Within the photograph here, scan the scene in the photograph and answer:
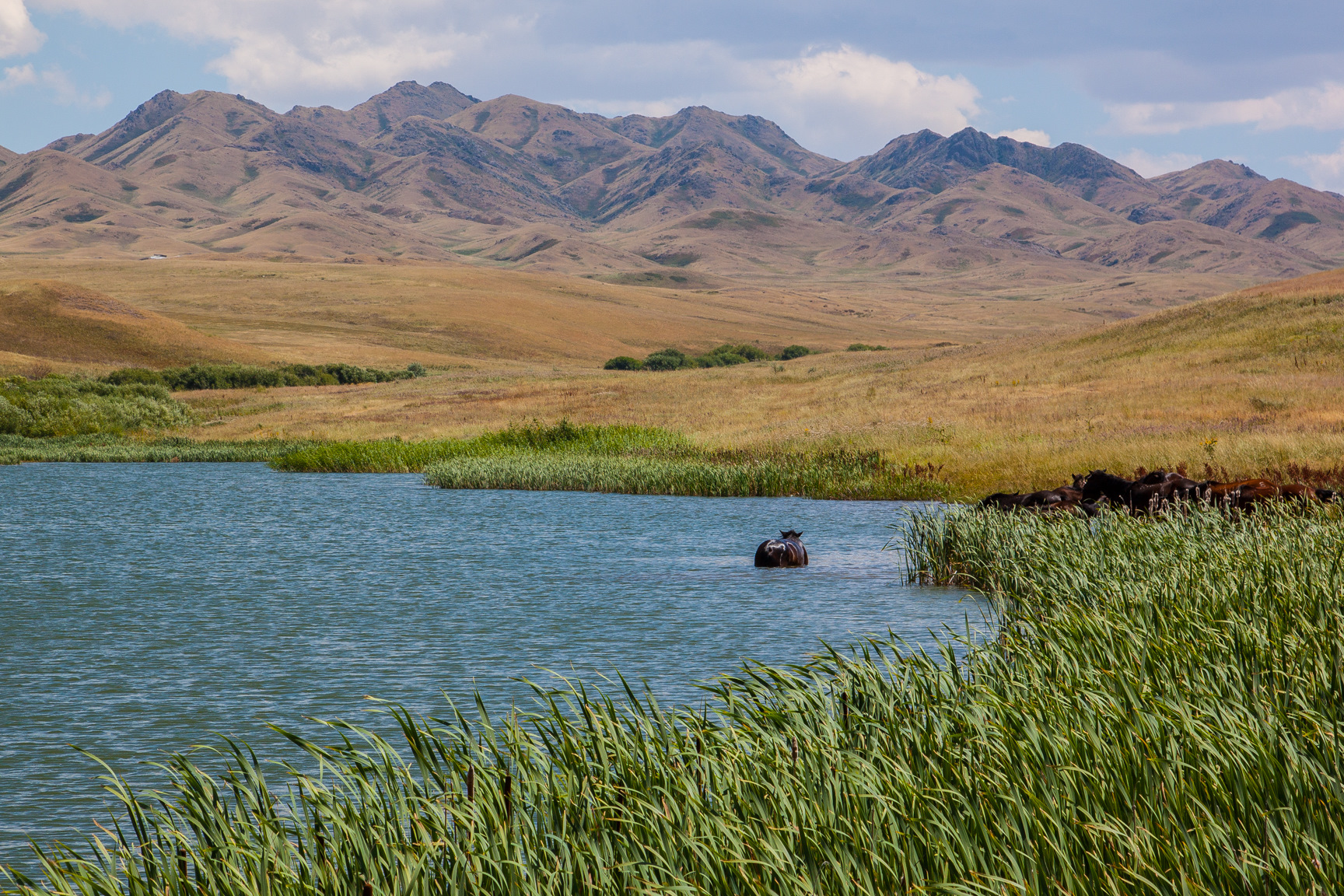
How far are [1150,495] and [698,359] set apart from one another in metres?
135

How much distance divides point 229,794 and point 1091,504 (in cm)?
1604

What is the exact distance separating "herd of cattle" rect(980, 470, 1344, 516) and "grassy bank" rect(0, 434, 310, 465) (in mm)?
41021

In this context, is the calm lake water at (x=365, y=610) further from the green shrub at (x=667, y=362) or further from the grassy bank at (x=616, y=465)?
the green shrub at (x=667, y=362)

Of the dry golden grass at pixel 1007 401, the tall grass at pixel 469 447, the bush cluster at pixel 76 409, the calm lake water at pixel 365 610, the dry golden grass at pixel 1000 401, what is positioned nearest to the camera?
the calm lake water at pixel 365 610

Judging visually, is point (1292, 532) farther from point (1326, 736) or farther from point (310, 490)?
point (310, 490)

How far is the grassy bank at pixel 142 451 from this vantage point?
55375mm

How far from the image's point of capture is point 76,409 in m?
69.8

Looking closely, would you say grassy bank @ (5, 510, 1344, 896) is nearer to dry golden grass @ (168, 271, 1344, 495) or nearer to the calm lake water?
the calm lake water

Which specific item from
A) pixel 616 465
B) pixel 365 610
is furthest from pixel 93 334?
pixel 365 610

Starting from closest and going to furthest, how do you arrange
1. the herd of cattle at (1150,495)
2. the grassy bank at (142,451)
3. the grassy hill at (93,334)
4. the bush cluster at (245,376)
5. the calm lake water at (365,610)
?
the calm lake water at (365,610) → the herd of cattle at (1150,495) → the grassy bank at (142,451) → the bush cluster at (245,376) → the grassy hill at (93,334)

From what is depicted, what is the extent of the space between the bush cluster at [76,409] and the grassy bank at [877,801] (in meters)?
65.7

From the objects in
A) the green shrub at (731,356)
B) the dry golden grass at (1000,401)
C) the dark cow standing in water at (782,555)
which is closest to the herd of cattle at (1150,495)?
the dark cow standing in water at (782,555)

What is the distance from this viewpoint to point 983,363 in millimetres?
70000

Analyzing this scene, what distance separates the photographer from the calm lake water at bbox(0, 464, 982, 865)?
40.2ft
